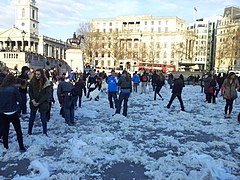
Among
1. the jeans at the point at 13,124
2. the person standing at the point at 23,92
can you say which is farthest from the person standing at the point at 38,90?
the person standing at the point at 23,92

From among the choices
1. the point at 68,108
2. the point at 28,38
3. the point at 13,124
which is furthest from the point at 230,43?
the point at 13,124

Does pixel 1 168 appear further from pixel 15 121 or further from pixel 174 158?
pixel 174 158

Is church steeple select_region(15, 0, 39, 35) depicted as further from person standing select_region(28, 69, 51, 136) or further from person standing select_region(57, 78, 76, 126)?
person standing select_region(28, 69, 51, 136)

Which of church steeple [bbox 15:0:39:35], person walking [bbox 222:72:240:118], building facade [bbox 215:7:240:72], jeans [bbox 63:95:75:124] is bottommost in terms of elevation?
jeans [bbox 63:95:75:124]

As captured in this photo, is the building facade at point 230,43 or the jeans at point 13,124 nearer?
the jeans at point 13,124

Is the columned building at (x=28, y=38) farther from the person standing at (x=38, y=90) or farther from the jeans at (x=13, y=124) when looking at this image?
the jeans at (x=13, y=124)

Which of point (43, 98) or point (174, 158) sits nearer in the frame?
point (174, 158)

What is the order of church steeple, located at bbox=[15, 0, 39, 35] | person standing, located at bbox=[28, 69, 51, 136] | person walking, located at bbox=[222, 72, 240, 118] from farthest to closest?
church steeple, located at bbox=[15, 0, 39, 35]
person walking, located at bbox=[222, 72, 240, 118]
person standing, located at bbox=[28, 69, 51, 136]

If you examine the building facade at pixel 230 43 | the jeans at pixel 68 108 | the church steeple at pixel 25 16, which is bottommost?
the jeans at pixel 68 108

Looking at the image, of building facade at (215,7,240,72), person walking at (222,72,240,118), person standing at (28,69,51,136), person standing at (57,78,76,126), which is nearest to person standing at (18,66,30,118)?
person standing at (57,78,76,126)

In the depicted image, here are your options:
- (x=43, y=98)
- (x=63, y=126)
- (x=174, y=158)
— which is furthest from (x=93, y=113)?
(x=174, y=158)

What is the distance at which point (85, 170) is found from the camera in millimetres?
5492

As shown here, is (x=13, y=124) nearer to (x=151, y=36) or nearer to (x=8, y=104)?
(x=8, y=104)

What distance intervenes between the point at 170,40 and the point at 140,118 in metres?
99.4
